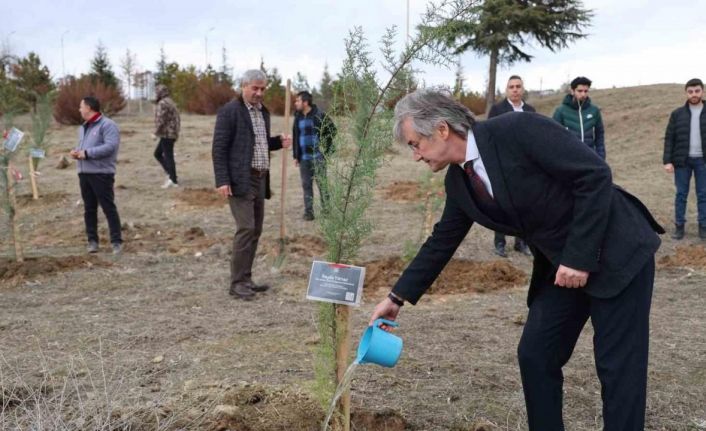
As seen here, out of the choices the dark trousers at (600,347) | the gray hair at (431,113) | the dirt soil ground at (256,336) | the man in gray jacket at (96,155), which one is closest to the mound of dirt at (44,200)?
the dirt soil ground at (256,336)

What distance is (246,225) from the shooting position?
5.66 metres

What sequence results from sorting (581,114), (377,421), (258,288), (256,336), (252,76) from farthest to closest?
(581,114)
(258,288)
(252,76)
(256,336)
(377,421)

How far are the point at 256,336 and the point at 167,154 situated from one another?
8152mm

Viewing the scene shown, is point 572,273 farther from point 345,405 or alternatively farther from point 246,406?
point 246,406

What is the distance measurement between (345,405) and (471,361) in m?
1.48

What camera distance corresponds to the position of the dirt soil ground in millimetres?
3309

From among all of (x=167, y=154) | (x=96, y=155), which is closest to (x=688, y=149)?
(x=96, y=155)

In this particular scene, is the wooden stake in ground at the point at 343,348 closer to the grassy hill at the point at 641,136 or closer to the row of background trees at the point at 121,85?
the grassy hill at the point at 641,136

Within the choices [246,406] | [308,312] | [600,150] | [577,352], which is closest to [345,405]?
[246,406]

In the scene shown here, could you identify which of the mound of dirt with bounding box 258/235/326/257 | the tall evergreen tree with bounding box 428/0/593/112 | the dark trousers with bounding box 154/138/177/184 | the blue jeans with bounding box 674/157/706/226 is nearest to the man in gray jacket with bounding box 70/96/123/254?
the mound of dirt with bounding box 258/235/326/257

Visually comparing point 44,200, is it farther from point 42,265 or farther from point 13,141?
point 42,265

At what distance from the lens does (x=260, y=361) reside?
421cm

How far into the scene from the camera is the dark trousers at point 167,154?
11.9 metres

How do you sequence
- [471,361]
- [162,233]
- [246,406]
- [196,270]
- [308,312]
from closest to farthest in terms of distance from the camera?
[246,406]
[471,361]
[308,312]
[196,270]
[162,233]
